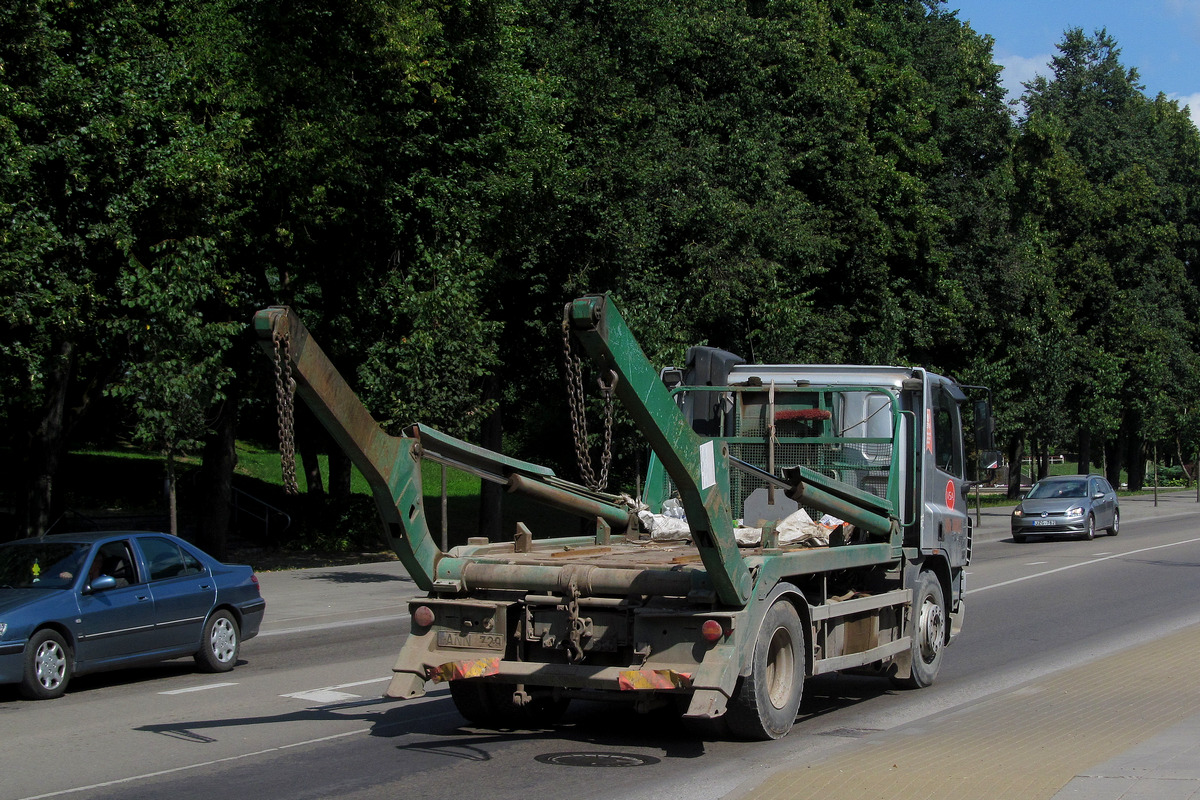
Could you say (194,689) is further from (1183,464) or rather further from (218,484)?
(1183,464)

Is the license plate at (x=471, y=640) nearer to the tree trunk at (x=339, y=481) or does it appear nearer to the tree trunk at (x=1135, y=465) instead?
the tree trunk at (x=339, y=481)

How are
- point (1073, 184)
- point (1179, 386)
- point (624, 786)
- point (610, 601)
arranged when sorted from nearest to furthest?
point (624, 786) → point (610, 601) → point (1073, 184) → point (1179, 386)

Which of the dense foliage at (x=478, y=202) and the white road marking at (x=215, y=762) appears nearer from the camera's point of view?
the white road marking at (x=215, y=762)

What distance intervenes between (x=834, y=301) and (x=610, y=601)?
26756 mm

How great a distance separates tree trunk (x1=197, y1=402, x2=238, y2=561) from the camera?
78.6 ft

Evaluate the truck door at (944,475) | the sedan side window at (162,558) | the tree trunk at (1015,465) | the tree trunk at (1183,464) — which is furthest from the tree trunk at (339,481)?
the tree trunk at (1183,464)

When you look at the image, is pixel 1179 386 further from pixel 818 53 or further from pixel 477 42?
pixel 477 42

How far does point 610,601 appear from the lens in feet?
25.3

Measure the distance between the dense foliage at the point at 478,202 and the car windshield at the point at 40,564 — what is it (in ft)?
19.6

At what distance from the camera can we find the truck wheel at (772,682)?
7836mm

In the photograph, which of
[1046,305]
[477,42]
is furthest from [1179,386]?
[477,42]

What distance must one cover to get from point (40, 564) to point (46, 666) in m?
1.20

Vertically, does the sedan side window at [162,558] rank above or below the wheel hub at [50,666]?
above

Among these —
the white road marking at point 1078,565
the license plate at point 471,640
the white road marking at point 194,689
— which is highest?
the license plate at point 471,640
